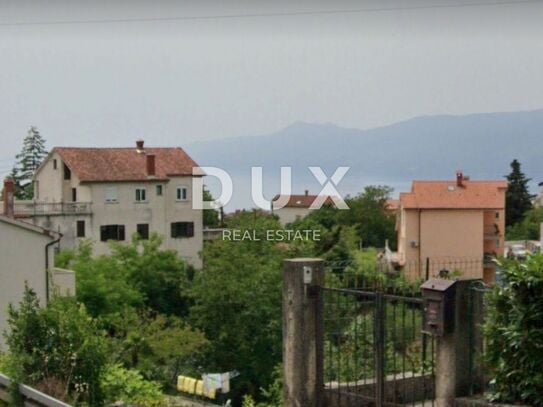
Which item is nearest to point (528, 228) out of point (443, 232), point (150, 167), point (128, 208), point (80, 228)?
point (443, 232)

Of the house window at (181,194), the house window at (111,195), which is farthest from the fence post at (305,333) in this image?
the house window at (181,194)

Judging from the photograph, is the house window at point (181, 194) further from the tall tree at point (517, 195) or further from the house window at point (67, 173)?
the tall tree at point (517, 195)

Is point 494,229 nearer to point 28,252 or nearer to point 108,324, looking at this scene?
point 108,324

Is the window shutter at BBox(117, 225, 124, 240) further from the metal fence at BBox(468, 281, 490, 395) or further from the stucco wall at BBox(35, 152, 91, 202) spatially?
the metal fence at BBox(468, 281, 490, 395)

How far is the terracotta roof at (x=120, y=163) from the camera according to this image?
2305cm

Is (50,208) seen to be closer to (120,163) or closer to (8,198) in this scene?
(120,163)

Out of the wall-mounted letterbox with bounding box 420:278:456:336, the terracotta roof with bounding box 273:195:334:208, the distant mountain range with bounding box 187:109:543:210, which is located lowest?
the terracotta roof with bounding box 273:195:334:208

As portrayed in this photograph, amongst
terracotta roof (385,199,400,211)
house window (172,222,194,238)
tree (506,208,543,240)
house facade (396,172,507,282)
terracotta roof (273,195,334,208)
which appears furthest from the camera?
terracotta roof (385,199,400,211)

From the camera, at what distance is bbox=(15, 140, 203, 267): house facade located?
2250 centimetres

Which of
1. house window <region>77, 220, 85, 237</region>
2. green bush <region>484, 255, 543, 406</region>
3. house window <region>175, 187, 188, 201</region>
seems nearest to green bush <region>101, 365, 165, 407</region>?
green bush <region>484, 255, 543, 406</region>

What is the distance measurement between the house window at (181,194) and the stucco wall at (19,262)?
38.0 feet

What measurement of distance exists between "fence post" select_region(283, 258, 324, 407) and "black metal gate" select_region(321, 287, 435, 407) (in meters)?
0.07

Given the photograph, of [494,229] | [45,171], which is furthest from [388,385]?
[45,171]

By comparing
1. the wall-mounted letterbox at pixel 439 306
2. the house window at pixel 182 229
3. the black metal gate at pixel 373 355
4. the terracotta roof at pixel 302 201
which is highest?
the wall-mounted letterbox at pixel 439 306
